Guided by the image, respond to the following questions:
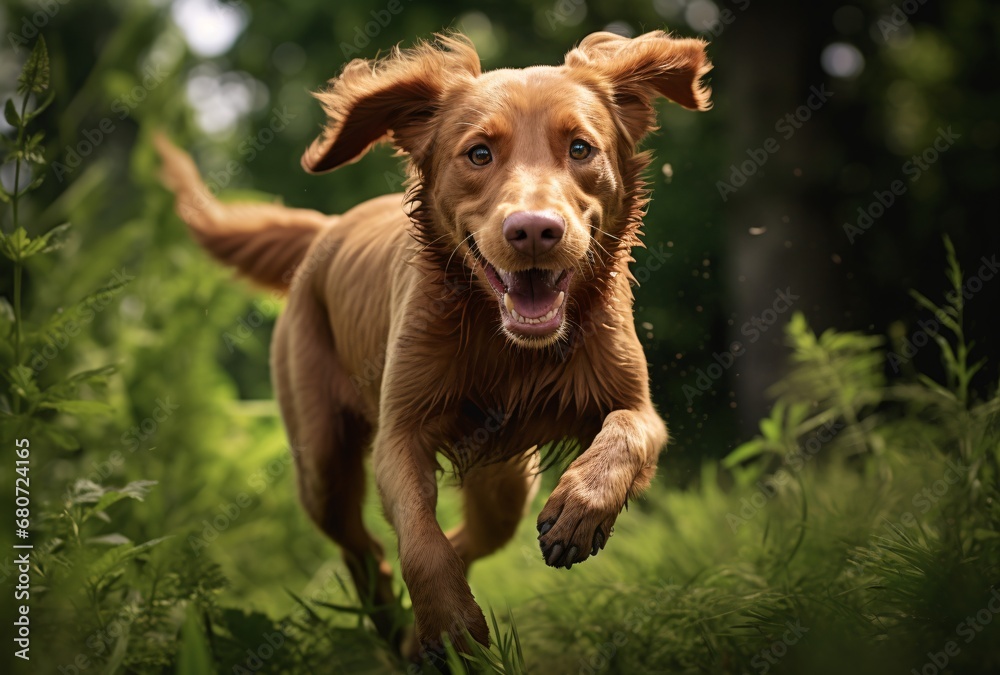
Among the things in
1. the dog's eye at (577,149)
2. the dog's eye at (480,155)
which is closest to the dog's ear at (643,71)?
the dog's eye at (577,149)

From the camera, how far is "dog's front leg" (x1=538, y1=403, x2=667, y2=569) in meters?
2.74

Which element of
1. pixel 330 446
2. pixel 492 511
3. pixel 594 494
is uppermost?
pixel 594 494

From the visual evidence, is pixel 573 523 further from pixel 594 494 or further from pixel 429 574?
pixel 429 574

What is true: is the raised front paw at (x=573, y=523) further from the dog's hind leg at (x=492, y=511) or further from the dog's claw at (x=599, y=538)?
the dog's hind leg at (x=492, y=511)

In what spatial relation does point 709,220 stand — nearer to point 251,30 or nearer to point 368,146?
point 368,146

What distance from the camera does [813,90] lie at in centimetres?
875

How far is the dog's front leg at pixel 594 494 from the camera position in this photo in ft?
9.00

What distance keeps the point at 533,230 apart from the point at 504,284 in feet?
1.02

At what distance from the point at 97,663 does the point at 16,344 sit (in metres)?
1.13

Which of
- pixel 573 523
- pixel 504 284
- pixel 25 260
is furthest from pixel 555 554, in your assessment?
pixel 25 260

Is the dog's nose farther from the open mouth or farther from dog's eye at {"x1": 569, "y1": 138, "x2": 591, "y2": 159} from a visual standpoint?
dog's eye at {"x1": 569, "y1": 138, "x2": 591, "y2": 159}

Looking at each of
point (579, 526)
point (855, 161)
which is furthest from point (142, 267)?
point (855, 161)

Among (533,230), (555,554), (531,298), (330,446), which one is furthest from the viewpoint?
A: (330,446)

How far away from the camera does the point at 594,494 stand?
279 centimetres
